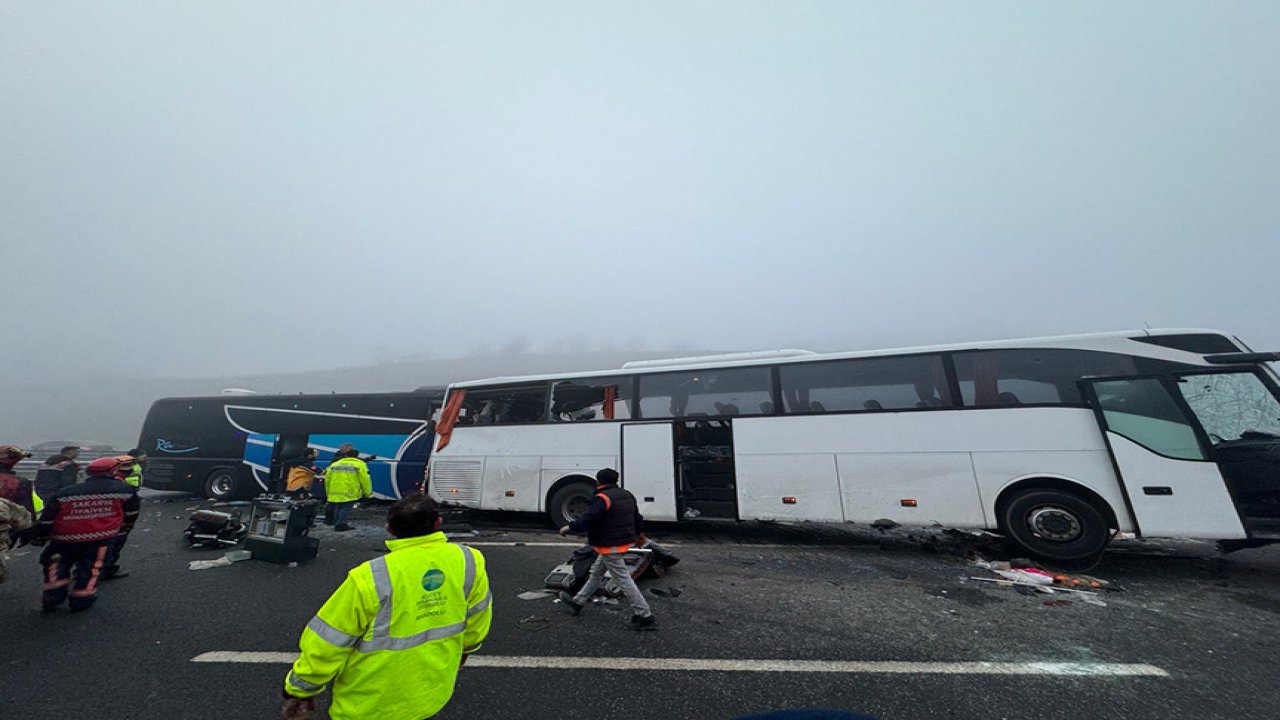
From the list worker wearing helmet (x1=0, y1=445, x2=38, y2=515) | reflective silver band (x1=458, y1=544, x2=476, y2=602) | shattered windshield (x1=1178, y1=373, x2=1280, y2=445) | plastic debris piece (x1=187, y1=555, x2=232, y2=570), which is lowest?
plastic debris piece (x1=187, y1=555, x2=232, y2=570)

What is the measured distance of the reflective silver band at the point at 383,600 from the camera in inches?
71.4

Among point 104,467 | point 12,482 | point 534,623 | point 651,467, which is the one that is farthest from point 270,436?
point 534,623

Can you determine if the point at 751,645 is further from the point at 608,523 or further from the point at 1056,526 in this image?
the point at 1056,526

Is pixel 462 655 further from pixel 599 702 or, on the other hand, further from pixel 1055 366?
pixel 1055 366

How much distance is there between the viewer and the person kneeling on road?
405cm

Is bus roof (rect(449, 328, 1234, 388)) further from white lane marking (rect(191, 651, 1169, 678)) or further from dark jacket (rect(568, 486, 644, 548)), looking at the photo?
white lane marking (rect(191, 651, 1169, 678))

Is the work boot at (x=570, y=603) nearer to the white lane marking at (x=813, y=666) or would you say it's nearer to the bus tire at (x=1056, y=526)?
the white lane marking at (x=813, y=666)

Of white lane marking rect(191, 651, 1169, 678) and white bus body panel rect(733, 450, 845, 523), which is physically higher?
white bus body panel rect(733, 450, 845, 523)

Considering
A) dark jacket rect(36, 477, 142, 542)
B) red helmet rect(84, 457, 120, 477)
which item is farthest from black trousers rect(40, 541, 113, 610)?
red helmet rect(84, 457, 120, 477)

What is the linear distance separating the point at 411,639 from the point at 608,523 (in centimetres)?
250

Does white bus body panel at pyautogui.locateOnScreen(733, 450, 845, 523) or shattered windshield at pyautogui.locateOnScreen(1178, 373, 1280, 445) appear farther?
white bus body panel at pyautogui.locateOnScreen(733, 450, 845, 523)

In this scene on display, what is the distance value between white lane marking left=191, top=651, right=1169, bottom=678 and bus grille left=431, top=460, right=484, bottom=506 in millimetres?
5421

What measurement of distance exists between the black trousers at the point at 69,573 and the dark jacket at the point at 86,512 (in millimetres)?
102

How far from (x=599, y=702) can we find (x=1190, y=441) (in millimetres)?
7853
